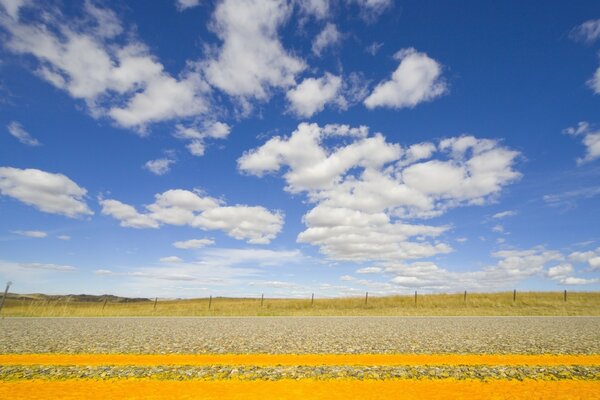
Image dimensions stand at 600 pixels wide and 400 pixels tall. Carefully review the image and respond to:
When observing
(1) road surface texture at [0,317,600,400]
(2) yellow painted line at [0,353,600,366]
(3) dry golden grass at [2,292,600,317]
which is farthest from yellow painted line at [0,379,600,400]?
(3) dry golden grass at [2,292,600,317]

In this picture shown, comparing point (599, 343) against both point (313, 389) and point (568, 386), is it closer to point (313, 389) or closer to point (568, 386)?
point (568, 386)

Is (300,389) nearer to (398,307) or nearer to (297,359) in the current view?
(297,359)

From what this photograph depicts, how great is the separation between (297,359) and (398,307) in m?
33.5

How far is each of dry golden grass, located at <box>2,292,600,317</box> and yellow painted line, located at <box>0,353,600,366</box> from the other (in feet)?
78.2

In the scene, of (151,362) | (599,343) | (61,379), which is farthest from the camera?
(599,343)

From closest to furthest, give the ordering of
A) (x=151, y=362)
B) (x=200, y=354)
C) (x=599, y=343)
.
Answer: (x=151, y=362), (x=200, y=354), (x=599, y=343)

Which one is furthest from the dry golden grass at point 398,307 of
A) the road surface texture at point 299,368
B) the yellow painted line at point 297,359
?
the yellow painted line at point 297,359

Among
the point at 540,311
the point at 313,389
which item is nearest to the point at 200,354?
the point at 313,389

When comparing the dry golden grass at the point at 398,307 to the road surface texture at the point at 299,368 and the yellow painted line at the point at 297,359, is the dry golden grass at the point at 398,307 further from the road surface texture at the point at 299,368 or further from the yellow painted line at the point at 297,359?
the yellow painted line at the point at 297,359

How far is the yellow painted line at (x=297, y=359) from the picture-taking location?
31.5ft

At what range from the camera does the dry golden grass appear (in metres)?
33.9

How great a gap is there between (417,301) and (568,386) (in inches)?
1511

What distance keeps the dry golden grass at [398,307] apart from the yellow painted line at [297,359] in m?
23.8

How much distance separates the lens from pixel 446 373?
27.3 feet
